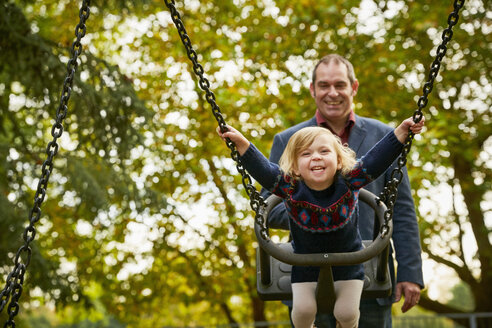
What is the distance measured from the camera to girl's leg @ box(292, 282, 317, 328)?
224cm

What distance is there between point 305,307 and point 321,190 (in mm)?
458

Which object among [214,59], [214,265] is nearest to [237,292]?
[214,265]

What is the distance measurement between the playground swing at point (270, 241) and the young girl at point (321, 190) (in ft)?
0.18

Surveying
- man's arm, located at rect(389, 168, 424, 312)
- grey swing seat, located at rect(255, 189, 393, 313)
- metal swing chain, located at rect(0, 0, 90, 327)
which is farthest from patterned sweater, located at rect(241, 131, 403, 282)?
metal swing chain, located at rect(0, 0, 90, 327)

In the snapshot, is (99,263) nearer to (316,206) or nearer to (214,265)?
(214,265)

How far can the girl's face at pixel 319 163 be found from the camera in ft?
7.27

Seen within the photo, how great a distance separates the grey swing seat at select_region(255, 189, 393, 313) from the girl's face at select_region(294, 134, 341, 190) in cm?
25

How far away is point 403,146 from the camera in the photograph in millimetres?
2211

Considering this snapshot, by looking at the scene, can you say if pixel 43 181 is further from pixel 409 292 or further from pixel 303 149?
pixel 409 292

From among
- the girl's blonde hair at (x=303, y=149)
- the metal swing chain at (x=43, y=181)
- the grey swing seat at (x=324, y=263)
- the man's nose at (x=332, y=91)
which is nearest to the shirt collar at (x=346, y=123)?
the man's nose at (x=332, y=91)

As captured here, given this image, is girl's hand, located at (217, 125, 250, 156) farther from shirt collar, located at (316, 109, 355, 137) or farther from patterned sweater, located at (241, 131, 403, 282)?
shirt collar, located at (316, 109, 355, 137)

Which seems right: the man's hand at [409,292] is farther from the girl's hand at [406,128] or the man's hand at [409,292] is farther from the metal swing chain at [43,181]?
the metal swing chain at [43,181]

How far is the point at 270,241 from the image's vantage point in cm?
224

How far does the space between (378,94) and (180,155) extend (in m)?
3.20
